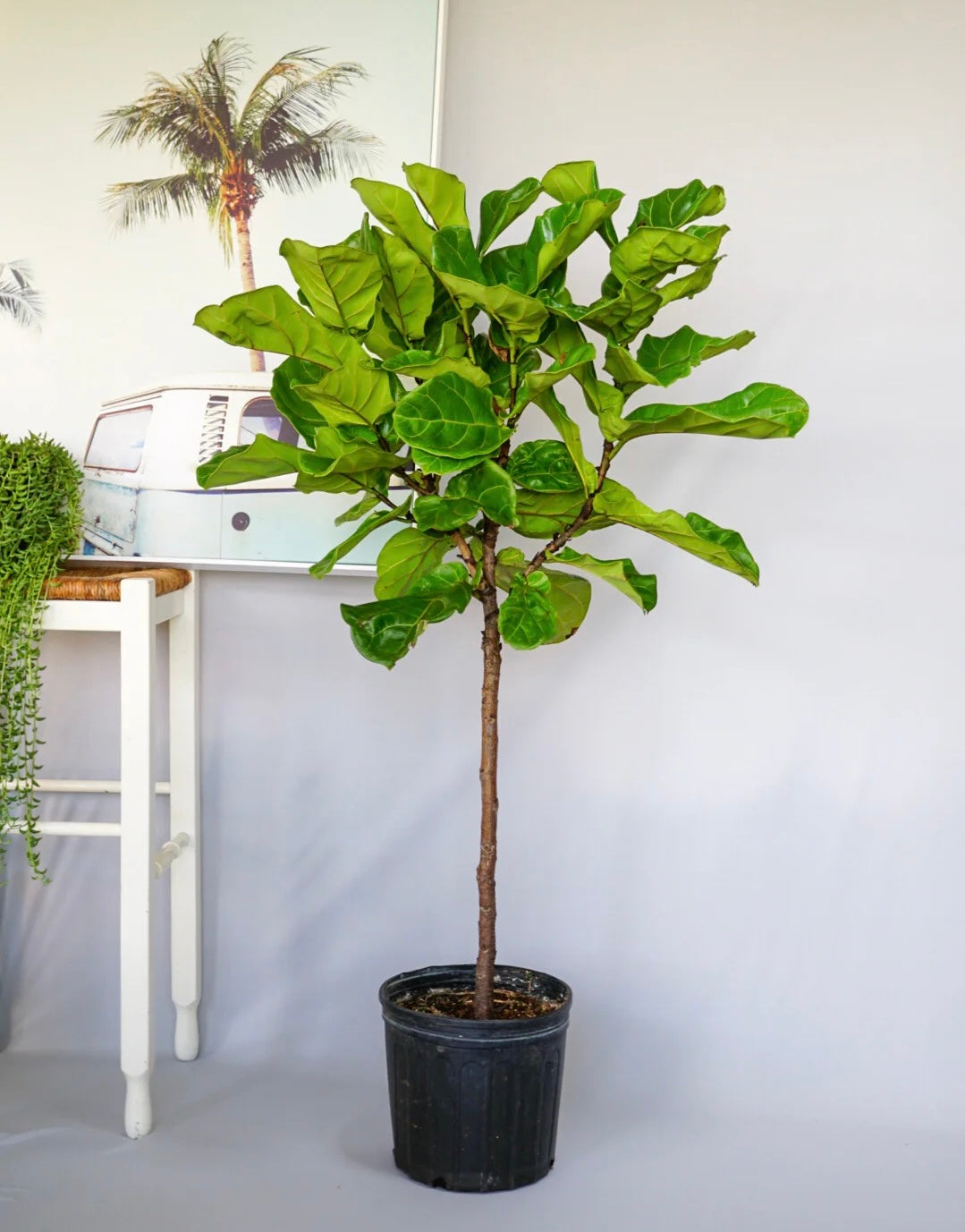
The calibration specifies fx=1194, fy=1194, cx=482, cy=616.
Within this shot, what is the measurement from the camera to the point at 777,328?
200 cm

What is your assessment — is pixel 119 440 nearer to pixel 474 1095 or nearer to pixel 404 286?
pixel 404 286

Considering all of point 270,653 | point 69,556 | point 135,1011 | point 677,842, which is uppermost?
point 69,556

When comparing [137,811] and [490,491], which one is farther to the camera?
[137,811]

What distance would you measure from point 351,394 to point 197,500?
577 millimetres

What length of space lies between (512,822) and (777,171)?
3.88 ft

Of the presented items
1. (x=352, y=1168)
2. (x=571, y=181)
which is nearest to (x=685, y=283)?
(x=571, y=181)

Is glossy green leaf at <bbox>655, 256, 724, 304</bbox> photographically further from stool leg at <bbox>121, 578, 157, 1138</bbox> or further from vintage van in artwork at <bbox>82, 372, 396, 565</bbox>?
→ stool leg at <bbox>121, 578, 157, 1138</bbox>

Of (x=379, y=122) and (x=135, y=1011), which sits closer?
(x=135, y=1011)

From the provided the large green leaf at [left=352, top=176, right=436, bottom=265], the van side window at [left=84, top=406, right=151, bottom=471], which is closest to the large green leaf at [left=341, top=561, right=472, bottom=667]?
the large green leaf at [left=352, top=176, right=436, bottom=265]

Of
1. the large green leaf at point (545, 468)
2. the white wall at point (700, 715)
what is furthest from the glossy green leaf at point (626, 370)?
the white wall at point (700, 715)

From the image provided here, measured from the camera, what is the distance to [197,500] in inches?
76.1

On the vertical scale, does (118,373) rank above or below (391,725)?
above

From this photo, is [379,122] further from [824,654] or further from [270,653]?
[824,654]

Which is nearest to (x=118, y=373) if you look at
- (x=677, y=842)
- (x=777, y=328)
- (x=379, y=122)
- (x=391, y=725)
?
(x=379, y=122)
